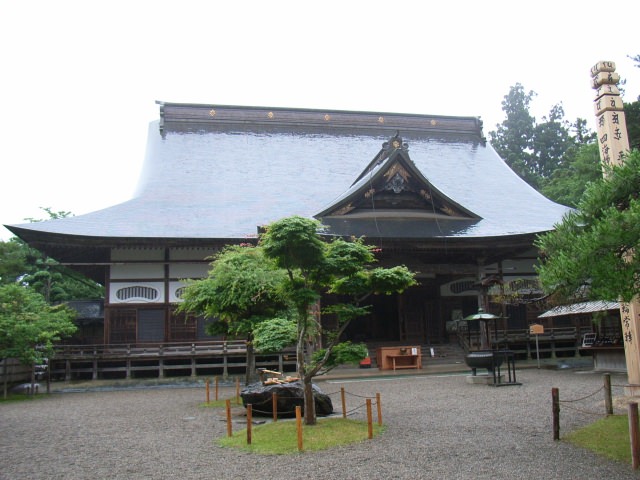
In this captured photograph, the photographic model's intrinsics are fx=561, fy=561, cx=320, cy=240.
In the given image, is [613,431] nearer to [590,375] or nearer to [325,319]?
[590,375]

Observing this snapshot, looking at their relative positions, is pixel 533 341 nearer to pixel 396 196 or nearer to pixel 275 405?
pixel 396 196

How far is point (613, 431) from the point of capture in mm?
8102

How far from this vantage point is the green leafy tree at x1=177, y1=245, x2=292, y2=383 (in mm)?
12463

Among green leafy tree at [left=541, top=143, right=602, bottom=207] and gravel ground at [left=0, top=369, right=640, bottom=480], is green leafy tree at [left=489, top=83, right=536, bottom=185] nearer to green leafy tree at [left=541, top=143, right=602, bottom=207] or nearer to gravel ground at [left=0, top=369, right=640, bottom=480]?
green leafy tree at [left=541, top=143, right=602, bottom=207]

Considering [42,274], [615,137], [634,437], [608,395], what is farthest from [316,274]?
[42,274]

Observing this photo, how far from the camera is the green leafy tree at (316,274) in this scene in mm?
8984

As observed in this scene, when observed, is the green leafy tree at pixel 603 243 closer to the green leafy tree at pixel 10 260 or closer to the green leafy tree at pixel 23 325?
the green leafy tree at pixel 23 325

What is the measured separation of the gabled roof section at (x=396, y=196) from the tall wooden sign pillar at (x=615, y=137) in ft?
36.1

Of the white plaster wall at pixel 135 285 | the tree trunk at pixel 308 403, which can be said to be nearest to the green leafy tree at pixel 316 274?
the tree trunk at pixel 308 403

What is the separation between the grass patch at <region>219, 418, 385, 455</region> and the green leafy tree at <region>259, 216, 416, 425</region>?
0.43 metres

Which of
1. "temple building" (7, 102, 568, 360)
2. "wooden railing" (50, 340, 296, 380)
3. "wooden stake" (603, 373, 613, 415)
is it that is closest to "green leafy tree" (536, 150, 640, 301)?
"wooden stake" (603, 373, 613, 415)

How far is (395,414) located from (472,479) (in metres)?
4.42

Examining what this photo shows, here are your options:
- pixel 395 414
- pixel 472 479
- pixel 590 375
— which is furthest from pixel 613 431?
pixel 590 375

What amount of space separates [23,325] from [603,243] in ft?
47.1
